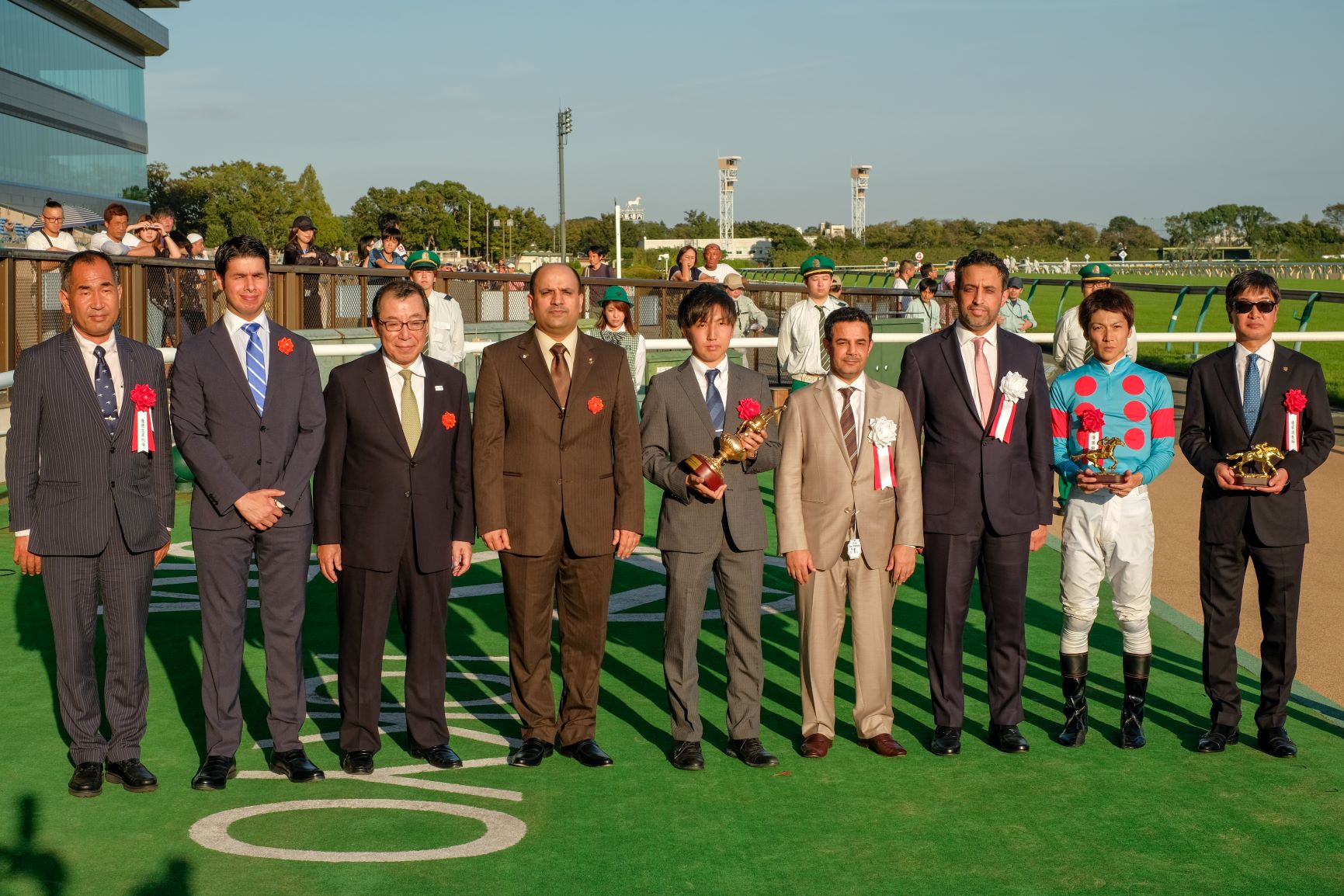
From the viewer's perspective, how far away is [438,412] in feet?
17.5

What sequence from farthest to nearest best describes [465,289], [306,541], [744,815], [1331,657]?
1. [465,289]
2. [1331,657]
3. [306,541]
4. [744,815]

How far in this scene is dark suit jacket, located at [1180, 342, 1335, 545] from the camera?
5.56m

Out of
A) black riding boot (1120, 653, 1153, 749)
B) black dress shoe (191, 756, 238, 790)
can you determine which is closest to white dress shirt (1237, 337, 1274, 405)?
black riding boot (1120, 653, 1153, 749)

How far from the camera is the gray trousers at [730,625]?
5.44m

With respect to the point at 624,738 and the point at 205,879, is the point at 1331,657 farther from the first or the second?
the point at 205,879

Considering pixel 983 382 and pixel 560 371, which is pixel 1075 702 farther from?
pixel 560 371

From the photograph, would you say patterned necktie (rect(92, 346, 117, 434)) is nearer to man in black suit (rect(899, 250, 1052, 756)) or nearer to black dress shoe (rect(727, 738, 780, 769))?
black dress shoe (rect(727, 738, 780, 769))

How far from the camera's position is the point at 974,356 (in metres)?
5.61

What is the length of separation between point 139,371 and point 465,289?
33.7ft

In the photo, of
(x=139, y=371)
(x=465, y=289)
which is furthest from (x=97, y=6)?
(x=139, y=371)

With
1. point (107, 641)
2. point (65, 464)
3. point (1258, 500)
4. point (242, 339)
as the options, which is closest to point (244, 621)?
point (107, 641)

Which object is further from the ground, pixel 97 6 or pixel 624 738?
pixel 97 6

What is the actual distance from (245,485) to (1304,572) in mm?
6597

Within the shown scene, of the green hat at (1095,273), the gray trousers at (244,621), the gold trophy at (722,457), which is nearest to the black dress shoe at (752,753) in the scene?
the gold trophy at (722,457)
